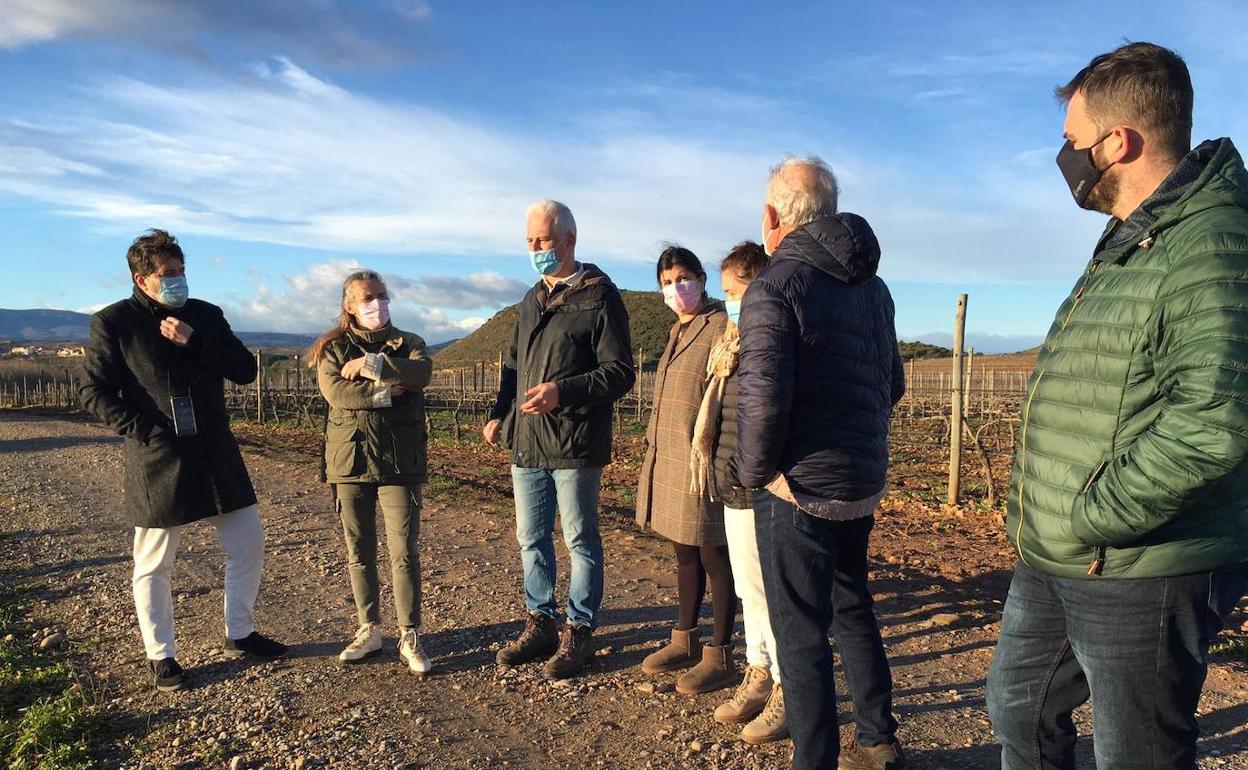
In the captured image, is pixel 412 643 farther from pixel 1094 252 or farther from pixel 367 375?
pixel 1094 252

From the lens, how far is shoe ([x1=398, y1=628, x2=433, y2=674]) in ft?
12.1

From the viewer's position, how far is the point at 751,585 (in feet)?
10.3

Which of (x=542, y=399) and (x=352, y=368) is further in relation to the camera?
(x=352, y=368)

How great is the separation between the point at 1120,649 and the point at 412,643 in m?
2.94

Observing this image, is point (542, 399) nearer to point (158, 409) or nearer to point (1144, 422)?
point (158, 409)

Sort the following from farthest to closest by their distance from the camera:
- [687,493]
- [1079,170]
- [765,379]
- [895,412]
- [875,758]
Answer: [895,412] < [687,493] < [875,758] < [765,379] < [1079,170]

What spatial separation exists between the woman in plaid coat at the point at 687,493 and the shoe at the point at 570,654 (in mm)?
278

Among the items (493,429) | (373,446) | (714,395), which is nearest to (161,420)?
(373,446)

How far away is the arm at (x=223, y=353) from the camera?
3830 millimetres

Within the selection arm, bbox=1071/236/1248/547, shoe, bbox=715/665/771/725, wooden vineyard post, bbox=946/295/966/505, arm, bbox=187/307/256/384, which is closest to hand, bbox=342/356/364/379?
arm, bbox=187/307/256/384

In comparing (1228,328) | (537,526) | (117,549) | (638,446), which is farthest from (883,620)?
(638,446)

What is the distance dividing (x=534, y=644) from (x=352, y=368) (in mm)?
1489

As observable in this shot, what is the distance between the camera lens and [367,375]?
3.62 meters

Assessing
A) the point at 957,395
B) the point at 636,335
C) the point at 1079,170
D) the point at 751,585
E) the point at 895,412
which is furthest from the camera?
the point at 636,335
